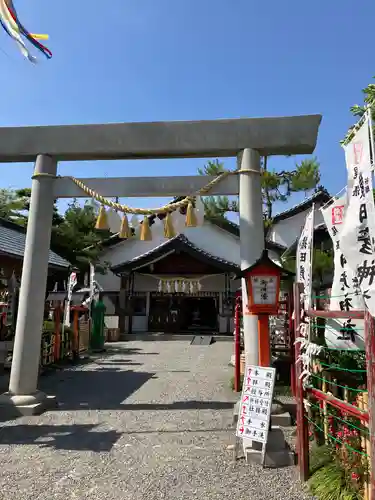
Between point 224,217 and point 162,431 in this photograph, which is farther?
point 224,217

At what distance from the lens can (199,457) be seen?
16.1 feet

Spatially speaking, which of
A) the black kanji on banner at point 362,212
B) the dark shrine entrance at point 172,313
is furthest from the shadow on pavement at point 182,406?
the dark shrine entrance at point 172,313

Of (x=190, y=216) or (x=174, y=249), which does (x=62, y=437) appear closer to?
(x=190, y=216)

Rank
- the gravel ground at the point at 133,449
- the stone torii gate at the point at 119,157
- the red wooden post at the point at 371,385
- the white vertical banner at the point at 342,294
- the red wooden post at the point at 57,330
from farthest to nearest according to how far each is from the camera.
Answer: the red wooden post at the point at 57,330 < the stone torii gate at the point at 119,157 < the white vertical banner at the point at 342,294 < the gravel ground at the point at 133,449 < the red wooden post at the point at 371,385

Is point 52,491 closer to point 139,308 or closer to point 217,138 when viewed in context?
point 217,138

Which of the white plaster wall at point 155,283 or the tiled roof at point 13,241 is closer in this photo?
the tiled roof at point 13,241

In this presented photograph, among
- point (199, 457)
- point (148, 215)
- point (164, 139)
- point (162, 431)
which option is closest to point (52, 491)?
point (199, 457)

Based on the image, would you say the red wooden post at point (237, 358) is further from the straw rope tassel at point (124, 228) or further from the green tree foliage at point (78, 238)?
the green tree foliage at point (78, 238)

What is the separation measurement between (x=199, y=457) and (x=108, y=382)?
540 cm

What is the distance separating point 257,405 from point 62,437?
2.94 metres

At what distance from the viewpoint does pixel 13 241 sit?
13.6 meters

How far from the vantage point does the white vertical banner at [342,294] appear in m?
4.36

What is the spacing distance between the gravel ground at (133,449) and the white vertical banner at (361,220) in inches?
91.0

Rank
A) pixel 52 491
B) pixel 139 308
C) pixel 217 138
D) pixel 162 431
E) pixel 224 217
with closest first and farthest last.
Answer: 1. pixel 52 491
2. pixel 162 431
3. pixel 217 138
4. pixel 139 308
5. pixel 224 217
